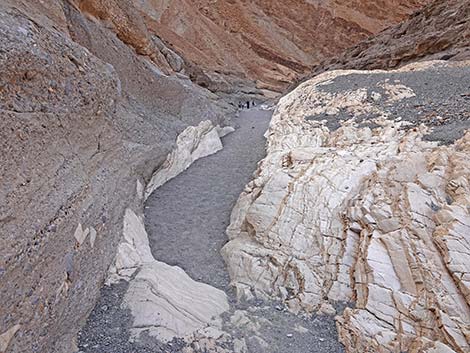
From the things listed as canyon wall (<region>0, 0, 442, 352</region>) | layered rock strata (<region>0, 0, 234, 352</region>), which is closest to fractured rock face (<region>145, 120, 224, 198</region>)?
canyon wall (<region>0, 0, 442, 352</region>)

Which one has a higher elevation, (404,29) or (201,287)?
(404,29)

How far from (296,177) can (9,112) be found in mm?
4172

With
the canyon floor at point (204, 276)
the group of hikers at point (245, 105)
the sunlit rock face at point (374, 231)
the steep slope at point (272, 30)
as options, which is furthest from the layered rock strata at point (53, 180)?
the steep slope at point (272, 30)

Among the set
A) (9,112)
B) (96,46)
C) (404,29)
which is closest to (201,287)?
(9,112)

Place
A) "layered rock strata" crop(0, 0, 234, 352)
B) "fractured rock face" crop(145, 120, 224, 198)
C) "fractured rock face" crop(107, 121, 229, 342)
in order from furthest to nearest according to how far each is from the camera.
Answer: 1. "fractured rock face" crop(145, 120, 224, 198)
2. "fractured rock face" crop(107, 121, 229, 342)
3. "layered rock strata" crop(0, 0, 234, 352)

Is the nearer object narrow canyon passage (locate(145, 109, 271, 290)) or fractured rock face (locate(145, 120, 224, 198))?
narrow canyon passage (locate(145, 109, 271, 290))

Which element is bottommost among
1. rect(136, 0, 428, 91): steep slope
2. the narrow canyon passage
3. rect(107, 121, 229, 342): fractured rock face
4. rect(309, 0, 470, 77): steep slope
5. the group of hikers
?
rect(107, 121, 229, 342): fractured rock face

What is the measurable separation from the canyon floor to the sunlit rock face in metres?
0.24

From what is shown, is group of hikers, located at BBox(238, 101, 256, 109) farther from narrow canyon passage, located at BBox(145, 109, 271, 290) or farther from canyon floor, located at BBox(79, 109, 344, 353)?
canyon floor, located at BBox(79, 109, 344, 353)

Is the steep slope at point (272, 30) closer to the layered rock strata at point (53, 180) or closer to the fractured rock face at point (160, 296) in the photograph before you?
the layered rock strata at point (53, 180)

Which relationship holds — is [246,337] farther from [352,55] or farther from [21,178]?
[352,55]

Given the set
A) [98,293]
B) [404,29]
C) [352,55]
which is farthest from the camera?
[352,55]

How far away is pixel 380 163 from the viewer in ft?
16.0

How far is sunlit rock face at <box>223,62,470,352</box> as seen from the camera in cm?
315
